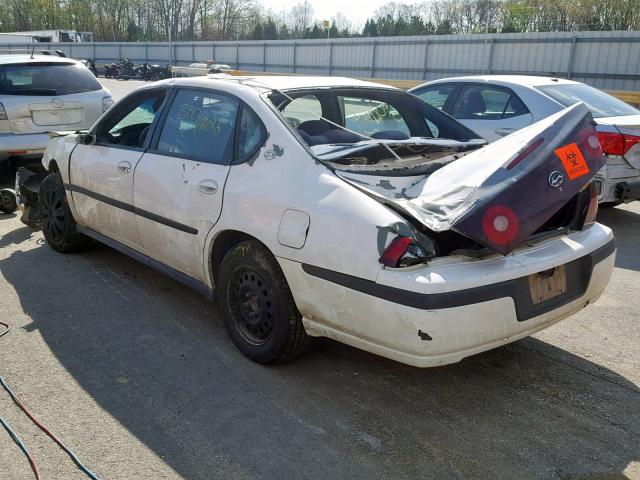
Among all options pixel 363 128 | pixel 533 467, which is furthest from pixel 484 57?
pixel 533 467

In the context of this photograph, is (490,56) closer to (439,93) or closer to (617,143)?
(439,93)

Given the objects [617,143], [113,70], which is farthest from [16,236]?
[113,70]

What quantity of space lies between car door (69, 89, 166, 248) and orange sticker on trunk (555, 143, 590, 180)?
2.74 metres

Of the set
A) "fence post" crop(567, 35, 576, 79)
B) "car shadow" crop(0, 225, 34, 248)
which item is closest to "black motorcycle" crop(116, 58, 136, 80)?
"fence post" crop(567, 35, 576, 79)

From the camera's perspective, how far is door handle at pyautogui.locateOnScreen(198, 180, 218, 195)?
144 inches

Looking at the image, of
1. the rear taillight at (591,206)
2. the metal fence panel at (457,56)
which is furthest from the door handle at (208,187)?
the metal fence panel at (457,56)

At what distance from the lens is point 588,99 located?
23.2 feet

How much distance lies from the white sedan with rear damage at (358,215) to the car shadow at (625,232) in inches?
94.6

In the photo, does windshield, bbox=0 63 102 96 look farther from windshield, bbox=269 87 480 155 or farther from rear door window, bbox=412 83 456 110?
windshield, bbox=269 87 480 155

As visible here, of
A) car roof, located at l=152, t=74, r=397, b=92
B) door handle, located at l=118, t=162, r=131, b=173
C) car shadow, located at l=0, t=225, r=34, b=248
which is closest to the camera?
car roof, located at l=152, t=74, r=397, b=92

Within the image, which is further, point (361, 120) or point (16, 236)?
point (16, 236)

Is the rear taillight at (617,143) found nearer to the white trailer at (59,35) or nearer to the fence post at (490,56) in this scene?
the fence post at (490,56)

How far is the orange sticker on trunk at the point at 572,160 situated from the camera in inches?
123

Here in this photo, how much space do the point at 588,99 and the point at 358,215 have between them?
209 inches
